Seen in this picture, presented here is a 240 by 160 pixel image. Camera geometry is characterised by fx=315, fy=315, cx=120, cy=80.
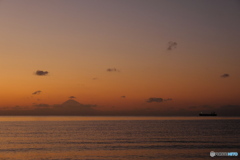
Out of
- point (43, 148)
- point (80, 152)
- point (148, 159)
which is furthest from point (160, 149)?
point (43, 148)

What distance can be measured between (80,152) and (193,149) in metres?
23.8

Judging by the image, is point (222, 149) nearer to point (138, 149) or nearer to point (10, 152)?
point (138, 149)

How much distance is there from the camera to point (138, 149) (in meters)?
66.4

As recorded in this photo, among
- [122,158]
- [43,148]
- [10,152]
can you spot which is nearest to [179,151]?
[122,158]

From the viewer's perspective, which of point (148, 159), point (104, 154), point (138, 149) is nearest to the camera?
point (148, 159)

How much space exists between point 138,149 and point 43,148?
2116 cm

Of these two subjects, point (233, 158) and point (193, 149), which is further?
point (193, 149)

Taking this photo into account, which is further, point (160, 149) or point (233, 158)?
point (160, 149)

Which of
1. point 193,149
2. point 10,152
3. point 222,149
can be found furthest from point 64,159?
point 222,149

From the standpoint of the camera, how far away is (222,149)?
226 ft

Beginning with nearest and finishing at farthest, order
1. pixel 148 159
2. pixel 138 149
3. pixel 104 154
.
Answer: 1. pixel 148 159
2. pixel 104 154
3. pixel 138 149

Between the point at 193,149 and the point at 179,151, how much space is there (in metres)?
4.64

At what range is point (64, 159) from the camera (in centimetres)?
5544

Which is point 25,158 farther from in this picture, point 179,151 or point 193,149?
point 193,149
